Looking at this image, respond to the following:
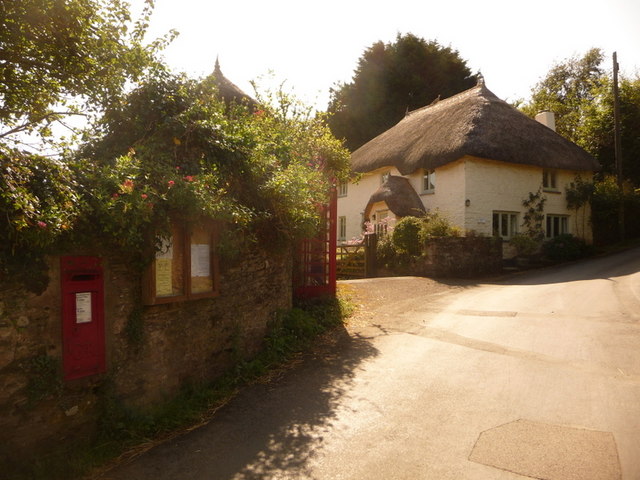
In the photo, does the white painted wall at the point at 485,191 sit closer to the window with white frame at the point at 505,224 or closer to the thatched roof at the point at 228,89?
the window with white frame at the point at 505,224

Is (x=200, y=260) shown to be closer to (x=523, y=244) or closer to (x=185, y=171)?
(x=185, y=171)

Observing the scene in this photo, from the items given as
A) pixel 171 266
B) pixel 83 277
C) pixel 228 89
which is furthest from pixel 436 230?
pixel 83 277

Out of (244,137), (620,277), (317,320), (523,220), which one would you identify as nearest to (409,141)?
(523,220)

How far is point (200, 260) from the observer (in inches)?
212

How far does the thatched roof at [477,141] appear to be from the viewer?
18531 mm

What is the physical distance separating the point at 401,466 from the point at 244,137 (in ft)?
15.4

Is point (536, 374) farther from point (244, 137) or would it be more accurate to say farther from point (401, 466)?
point (244, 137)

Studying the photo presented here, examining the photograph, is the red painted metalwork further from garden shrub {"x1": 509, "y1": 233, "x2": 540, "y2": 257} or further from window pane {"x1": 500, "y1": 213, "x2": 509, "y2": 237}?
window pane {"x1": 500, "y1": 213, "x2": 509, "y2": 237}

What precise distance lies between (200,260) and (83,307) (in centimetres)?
154

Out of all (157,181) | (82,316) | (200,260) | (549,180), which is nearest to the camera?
(82,316)

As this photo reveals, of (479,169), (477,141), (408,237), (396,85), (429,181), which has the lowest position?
(408,237)

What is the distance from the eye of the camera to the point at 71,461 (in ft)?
12.3

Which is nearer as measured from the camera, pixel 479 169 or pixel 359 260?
pixel 359 260

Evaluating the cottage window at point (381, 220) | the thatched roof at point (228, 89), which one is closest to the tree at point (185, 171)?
the thatched roof at point (228, 89)
